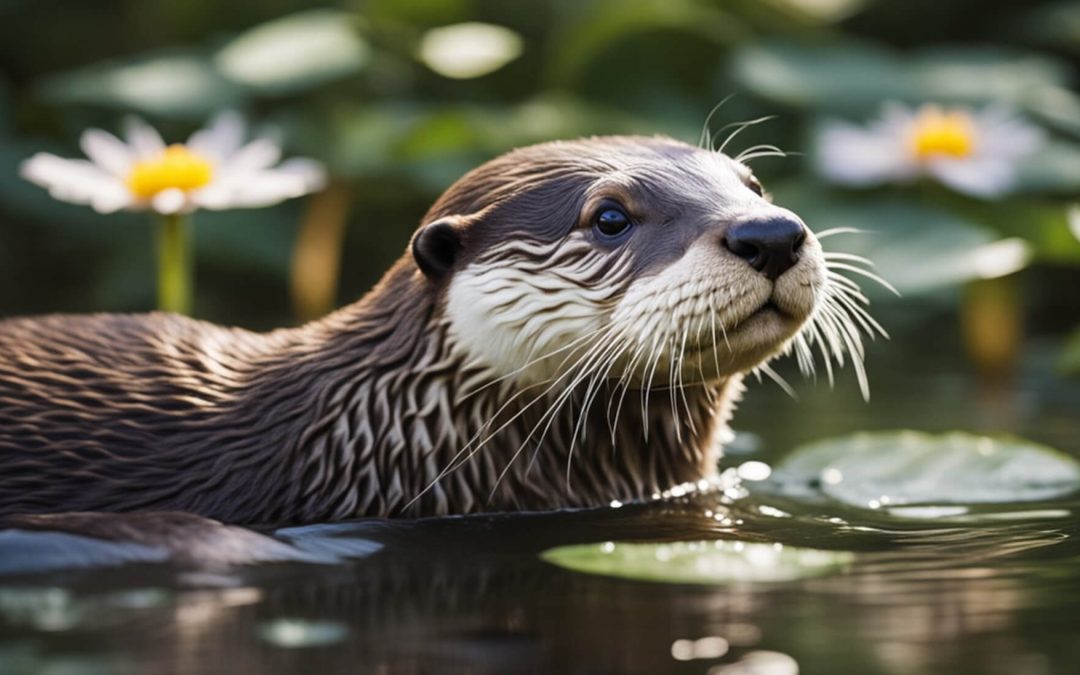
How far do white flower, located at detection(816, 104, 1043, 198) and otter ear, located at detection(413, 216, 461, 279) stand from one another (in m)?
3.29

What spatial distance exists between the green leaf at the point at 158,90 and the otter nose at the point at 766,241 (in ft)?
12.7

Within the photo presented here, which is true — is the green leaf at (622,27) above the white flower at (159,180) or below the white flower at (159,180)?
above

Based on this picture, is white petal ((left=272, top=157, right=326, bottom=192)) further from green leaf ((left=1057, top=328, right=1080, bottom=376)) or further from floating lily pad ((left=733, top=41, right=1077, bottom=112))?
green leaf ((left=1057, top=328, right=1080, bottom=376))

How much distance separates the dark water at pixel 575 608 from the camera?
2.34 meters

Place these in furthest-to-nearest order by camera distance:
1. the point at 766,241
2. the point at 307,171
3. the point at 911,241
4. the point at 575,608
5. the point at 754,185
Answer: the point at 911,241, the point at 307,171, the point at 754,185, the point at 766,241, the point at 575,608

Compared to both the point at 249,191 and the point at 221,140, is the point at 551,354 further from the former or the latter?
the point at 221,140

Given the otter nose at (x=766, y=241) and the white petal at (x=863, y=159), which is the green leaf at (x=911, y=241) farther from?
the otter nose at (x=766, y=241)

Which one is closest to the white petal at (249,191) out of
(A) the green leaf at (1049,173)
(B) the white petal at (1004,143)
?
(B) the white petal at (1004,143)

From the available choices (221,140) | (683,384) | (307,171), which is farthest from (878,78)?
(683,384)

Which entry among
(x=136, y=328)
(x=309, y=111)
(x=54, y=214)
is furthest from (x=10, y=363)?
(x=54, y=214)

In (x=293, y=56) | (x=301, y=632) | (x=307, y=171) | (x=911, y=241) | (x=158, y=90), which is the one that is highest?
(x=293, y=56)

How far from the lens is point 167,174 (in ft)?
16.3

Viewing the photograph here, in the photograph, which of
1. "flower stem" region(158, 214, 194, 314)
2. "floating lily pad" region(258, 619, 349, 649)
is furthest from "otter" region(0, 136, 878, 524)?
"flower stem" region(158, 214, 194, 314)

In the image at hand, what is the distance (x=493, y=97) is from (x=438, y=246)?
511cm
